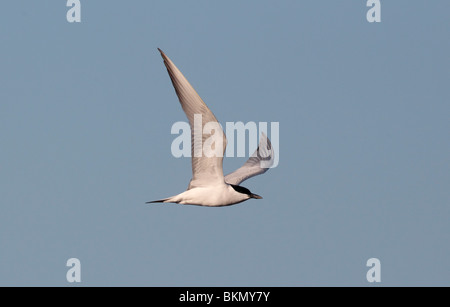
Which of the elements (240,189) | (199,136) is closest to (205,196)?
(240,189)

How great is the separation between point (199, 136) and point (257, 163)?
6.80 meters

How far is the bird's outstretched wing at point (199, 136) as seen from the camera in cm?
1739

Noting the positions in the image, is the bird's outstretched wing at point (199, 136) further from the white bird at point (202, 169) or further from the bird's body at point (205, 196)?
the bird's body at point (205, 196)

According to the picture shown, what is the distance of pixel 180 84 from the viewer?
1744cm

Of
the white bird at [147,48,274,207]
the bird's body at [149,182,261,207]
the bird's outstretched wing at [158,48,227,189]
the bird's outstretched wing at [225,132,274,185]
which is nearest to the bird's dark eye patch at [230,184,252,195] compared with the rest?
the white bird at [147,48,274,207]

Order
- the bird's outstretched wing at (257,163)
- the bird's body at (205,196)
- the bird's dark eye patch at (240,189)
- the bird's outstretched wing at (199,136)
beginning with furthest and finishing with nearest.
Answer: the bird's outstretched wing at (257,163)
the bird's dark eye patch at (240,189)
the bird's body at (205,196)
the bird's outstretched wing at (199,136)

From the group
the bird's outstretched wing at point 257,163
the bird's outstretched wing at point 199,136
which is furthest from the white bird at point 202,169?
the bird's outstretched wing at point 257,163

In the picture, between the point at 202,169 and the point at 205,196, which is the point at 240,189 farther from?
the point at 202,169

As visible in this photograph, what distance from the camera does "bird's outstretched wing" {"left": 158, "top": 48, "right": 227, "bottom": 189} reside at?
57.1 feet

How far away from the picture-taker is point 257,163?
989 inches

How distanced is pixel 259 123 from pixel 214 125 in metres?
7.44

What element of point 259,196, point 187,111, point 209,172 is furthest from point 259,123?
point 187,111

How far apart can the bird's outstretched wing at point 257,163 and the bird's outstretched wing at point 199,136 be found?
4.26 metres
